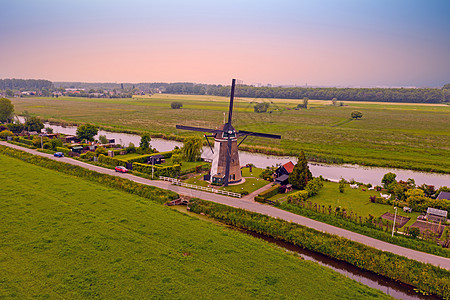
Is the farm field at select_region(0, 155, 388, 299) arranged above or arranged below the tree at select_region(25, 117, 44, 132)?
below

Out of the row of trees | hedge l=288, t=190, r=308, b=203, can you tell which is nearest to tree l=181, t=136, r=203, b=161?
hedge l=288, t=190, r=308, b=203

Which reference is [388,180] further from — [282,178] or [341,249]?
[341,249]

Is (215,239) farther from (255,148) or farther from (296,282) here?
(255,148)

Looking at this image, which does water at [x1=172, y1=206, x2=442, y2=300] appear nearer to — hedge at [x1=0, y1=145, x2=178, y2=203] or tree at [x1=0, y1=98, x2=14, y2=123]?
hedge at [x1=0, y1=145, x2=178, y2=203]

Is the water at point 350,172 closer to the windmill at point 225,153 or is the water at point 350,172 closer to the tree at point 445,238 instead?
the windmill at point 225,153

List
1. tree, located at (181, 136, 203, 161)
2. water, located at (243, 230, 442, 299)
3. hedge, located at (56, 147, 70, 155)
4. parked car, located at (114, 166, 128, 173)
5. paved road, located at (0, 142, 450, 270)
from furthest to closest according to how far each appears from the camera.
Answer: hedge, located at (56, 147, 70, 155)
tree, located at (181, 136, 203, 161)
parked car, located at (114, 166, 128, 173)
paved road, located at (0, 142, 450, 270)
water, located at (243, 230, 442, 299)
